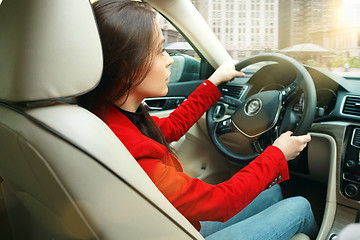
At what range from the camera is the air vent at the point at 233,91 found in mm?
1760

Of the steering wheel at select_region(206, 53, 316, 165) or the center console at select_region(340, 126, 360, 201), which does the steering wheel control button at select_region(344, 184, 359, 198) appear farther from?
the steering wheel at select_region(206, 53, 316, 165)

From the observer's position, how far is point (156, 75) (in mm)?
961

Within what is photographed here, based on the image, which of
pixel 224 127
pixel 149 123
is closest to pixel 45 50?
pixel 149 123

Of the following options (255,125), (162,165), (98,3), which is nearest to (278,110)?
(255,125)

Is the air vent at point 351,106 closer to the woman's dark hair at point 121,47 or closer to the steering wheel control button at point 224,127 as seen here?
the steering wheel control button at point 224,127

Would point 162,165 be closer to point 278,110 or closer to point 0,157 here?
point 0,157

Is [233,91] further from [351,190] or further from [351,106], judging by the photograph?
[351,190]

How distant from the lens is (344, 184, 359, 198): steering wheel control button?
1.43 metres

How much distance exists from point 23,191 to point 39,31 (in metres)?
0.38

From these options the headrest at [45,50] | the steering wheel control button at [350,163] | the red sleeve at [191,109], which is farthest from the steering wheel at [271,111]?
the headrest at [45,50]

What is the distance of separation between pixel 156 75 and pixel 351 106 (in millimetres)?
973

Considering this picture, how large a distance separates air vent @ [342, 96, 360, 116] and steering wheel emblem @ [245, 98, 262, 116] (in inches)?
15.6

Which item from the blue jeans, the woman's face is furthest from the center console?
the woman's face

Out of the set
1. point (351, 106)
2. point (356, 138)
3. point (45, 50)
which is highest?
point (45, 50)
